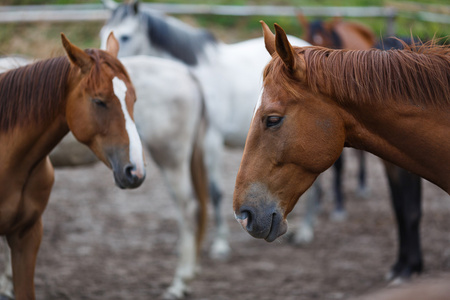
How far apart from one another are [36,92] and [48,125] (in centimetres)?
18

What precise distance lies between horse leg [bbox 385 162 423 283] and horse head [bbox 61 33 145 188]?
220cm

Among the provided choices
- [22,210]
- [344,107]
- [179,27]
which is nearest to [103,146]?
[22,210]

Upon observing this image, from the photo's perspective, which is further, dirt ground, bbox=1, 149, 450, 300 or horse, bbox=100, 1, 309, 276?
horse, bbox=100, 1, 309, 276

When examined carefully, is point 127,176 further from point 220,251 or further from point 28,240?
point 220,251

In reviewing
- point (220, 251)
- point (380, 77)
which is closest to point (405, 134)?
point (380, 77)

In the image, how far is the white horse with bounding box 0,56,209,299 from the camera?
161 inches

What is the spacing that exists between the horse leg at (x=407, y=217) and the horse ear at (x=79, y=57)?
2.45 metres

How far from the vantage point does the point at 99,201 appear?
21.1ft

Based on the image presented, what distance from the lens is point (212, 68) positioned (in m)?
5.19

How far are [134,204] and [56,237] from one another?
1.32 meters

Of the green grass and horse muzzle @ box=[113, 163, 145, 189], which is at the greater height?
the green grass

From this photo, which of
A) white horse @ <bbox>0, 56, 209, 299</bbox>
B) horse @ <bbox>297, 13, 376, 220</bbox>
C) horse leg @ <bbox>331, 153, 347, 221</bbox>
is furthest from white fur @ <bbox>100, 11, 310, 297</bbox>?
horse leg @ <bbox>331, 153, 347, 221</bbox>

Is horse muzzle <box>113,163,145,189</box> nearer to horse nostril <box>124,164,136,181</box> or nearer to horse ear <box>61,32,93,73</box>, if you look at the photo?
horse nostril <box>124,164,136,181</box>

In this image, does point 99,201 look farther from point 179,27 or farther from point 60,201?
point 179,27
